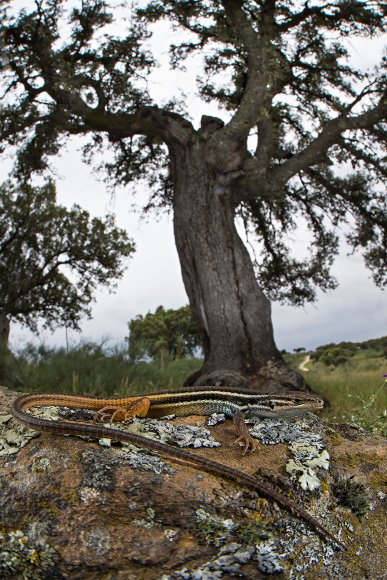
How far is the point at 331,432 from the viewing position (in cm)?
323

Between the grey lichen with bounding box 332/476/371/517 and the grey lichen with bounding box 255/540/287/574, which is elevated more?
the grey lichen with bounding box 332/476/371/517

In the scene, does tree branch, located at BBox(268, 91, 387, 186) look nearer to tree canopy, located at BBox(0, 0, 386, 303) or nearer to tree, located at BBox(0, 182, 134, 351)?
tree canopy, located at BBox(0, 0, 386, 303)

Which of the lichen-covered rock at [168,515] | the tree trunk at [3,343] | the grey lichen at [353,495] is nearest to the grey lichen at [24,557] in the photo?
the lichen-covered rock at [168,515]

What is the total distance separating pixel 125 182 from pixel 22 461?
18480 millimetres

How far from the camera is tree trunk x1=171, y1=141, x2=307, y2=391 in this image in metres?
14.5

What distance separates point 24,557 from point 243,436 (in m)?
1.14

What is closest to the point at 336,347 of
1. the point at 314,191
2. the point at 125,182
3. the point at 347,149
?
the point at 314,191

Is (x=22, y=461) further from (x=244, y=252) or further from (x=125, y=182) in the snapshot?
(x=125, y=182)

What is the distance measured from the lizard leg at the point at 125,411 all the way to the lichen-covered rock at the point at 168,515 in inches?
10.2

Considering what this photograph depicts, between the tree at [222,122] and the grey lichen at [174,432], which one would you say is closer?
the grey lichen at [174,432]

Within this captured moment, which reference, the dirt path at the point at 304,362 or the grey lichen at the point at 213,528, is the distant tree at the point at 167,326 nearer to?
the dirt path at the point at 304,362

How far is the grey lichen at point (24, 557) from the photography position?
2.24 m

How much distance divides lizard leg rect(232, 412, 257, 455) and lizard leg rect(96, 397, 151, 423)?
20.3 inches

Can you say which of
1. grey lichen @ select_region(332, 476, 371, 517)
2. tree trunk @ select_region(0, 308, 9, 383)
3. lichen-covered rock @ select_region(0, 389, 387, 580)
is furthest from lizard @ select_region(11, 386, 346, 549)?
tree trunk @ select_region(0, 308, 9, 383)
